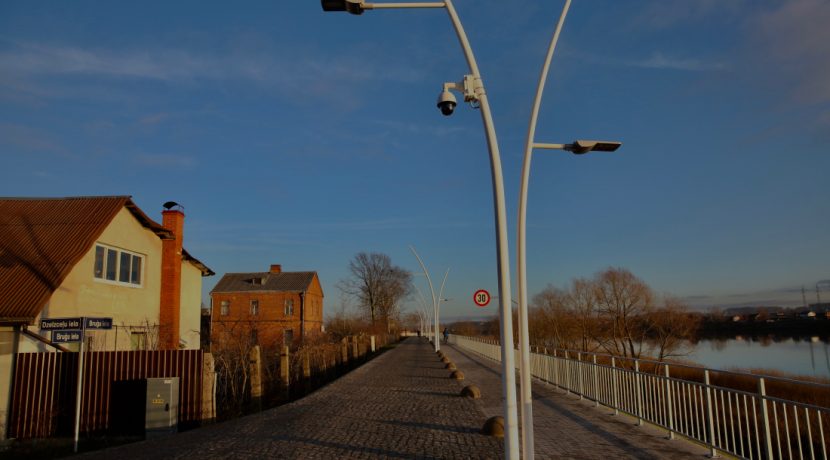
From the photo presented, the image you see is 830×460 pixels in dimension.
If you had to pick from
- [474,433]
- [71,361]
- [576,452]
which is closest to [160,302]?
[71,361]

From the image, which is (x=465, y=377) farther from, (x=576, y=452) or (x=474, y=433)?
(x=576, y=452)

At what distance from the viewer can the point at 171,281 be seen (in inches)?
765

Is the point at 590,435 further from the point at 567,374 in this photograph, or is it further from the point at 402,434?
the point at 567,374

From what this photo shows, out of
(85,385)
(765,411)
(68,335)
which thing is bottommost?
(85,385)

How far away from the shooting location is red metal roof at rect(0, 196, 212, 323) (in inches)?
509

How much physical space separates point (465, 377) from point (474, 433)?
993 cm

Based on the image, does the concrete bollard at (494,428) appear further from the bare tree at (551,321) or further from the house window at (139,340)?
the bare tree at (551,321)

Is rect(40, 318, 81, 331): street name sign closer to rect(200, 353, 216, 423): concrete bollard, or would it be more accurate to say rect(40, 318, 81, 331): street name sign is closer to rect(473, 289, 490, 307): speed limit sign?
rect(200, 353, 216, 423): concrete bollard

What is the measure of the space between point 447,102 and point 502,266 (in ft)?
6.62

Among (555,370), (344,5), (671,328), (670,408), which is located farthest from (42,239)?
(671,328)

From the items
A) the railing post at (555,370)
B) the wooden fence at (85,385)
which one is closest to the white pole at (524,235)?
the railing post at (555,370)

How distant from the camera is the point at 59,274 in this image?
44.8ft

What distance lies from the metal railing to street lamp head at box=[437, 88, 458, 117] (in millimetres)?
4396

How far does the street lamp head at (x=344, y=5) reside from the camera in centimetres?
594
